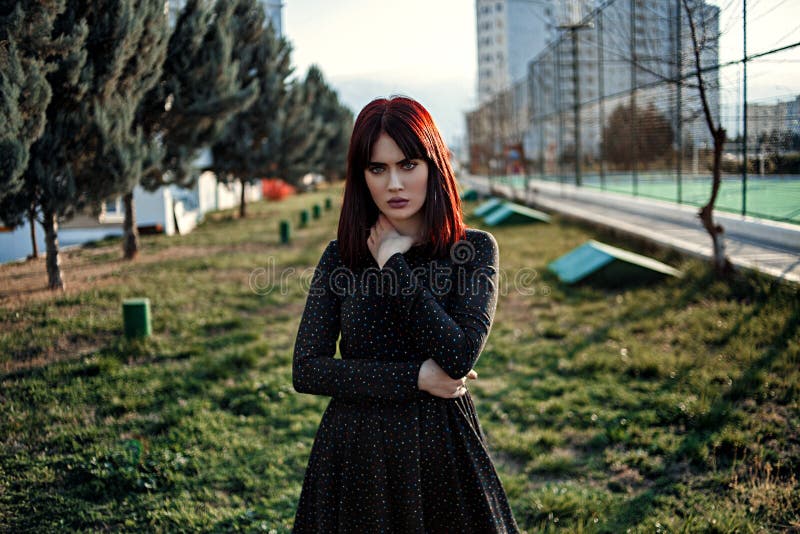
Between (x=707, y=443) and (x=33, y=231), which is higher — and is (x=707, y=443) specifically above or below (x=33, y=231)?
below

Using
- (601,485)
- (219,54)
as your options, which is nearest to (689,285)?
(601,485)

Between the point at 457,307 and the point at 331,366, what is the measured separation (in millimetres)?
399

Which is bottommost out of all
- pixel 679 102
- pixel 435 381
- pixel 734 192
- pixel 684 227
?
pixel 684 227

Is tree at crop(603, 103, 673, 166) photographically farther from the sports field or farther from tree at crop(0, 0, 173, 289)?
tree at crop(0, 0, 173, 289)

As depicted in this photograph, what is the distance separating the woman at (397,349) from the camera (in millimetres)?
1940

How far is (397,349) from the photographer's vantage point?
6.68 ft

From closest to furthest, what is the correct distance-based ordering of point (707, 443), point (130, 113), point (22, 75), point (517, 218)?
1. point (707, 443)
2. point (22, 75)
3. point (130, 113)
4. point (517, 218)

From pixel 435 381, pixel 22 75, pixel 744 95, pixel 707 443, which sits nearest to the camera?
pixel 435 381

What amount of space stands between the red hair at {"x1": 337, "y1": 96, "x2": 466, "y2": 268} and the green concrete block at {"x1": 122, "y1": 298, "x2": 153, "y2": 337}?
442 centimetres

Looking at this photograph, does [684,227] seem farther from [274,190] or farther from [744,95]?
[274,190]

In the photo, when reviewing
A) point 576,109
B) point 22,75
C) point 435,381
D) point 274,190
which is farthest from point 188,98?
point 274,190

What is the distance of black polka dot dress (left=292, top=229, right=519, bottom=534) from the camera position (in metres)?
1.93

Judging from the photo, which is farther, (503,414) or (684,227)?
(684,227)

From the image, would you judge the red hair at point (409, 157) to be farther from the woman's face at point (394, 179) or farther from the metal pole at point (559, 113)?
the metal pole at point (559, 113)
